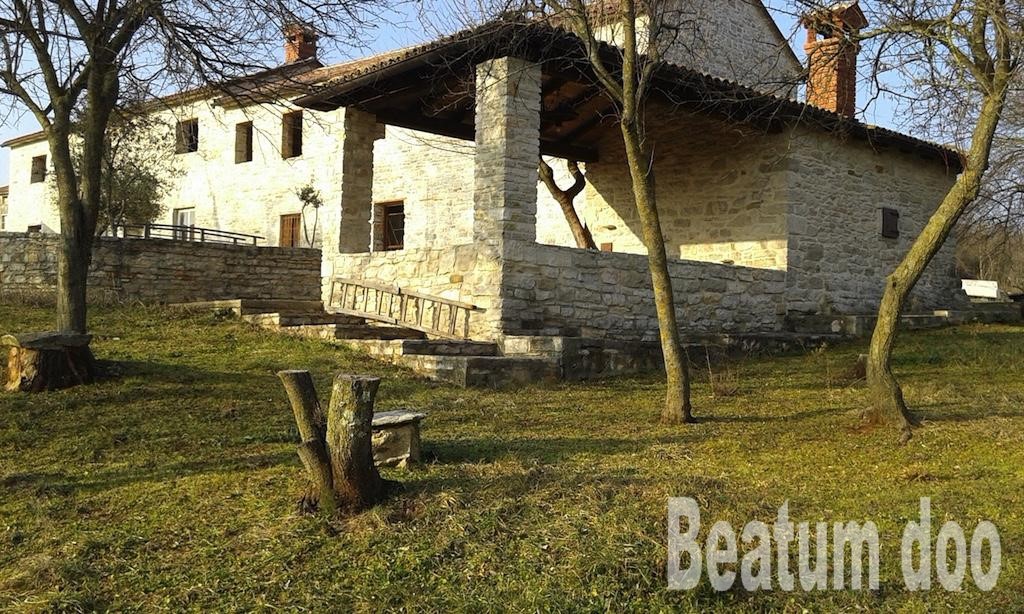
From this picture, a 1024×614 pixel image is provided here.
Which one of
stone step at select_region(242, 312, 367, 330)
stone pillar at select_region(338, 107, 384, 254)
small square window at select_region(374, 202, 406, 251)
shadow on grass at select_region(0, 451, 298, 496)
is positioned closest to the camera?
shadow on grass at select_region(0, 451, 298, 496)

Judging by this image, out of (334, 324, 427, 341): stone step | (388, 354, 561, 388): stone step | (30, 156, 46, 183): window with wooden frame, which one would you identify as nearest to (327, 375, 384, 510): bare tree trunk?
(388, 354, 561, 388): stone step

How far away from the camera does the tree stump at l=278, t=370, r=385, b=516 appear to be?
12.7 ft

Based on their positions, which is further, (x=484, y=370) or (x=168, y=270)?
(x=168, y=270)

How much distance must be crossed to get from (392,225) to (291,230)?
4208 millimetres

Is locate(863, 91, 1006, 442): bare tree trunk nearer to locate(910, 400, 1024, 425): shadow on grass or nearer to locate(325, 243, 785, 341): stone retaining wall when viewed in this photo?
locate(910, 400, 1024, 425): shadow on grass

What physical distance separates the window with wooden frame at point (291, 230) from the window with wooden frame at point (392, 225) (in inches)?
135

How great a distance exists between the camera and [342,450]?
12.7ft

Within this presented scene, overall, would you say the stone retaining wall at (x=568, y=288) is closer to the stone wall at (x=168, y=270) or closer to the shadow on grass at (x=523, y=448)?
the shadow on grass at (x=523, y=448)

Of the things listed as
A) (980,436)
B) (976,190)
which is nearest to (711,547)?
(980,436)

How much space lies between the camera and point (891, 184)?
13.4m

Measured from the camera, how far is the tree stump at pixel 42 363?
6.48m

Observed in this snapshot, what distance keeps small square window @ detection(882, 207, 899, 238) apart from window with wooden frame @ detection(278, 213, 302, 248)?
14772 millimetres

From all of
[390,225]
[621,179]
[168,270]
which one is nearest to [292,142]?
[390,225]

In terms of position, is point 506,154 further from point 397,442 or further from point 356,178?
point 397,442
